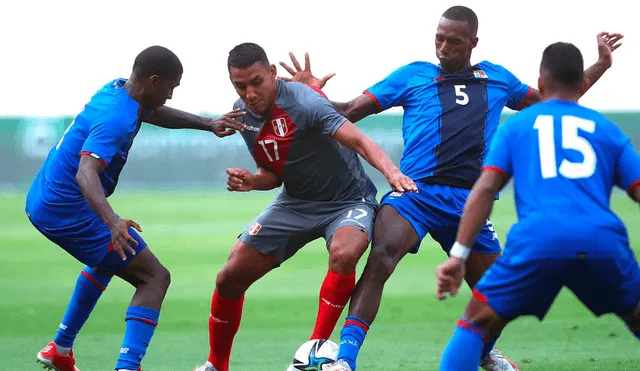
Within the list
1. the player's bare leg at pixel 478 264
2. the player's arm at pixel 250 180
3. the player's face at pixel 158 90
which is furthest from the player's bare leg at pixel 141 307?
the player's bare leg at pixel 478 264

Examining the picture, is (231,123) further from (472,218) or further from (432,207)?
(472,218)

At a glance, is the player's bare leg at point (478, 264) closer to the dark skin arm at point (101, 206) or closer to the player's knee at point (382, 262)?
the player's knee at point (382, 262)

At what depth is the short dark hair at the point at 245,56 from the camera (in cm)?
630

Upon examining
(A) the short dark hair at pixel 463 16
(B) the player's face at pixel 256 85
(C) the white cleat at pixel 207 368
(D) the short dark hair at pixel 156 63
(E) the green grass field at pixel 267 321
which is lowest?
(E) the green grass field at pixel 267 321

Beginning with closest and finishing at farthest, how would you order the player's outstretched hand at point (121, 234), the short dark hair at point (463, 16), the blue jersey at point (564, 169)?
the blue jersey at point (564, 169), the player's outstretched hand at point (121, 234), the short dark hair at point (463, 16)

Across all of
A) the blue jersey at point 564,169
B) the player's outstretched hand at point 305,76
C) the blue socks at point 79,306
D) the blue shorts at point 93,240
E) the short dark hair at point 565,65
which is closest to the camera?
the blue jersey at point 564,169

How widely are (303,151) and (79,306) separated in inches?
77.6

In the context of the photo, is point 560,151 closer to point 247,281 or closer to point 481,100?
point 481,100

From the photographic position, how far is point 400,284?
12.6 metres

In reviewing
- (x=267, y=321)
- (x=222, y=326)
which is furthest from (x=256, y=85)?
(x=267, y=321)

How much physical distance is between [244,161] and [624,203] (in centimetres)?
1031

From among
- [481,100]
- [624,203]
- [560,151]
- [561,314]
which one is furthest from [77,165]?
[624,203]

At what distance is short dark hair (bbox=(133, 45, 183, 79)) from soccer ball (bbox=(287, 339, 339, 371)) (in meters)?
1.95

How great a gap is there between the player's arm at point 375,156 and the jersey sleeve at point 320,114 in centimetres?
6
